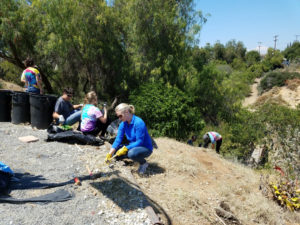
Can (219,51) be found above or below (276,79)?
above

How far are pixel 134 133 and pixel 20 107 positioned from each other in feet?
10.9

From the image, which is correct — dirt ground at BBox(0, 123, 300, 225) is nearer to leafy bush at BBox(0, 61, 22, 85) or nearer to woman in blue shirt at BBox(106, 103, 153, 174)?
woman in blue shirt at BBox(106, 103, 153, 174)

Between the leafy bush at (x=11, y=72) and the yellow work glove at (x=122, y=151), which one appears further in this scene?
the leafy bush at (x=11, y=72)

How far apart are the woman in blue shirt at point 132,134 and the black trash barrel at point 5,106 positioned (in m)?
3.63

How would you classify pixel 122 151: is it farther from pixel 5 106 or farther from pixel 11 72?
pixel 11 72

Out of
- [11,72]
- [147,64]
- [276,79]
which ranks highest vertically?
[276,79]

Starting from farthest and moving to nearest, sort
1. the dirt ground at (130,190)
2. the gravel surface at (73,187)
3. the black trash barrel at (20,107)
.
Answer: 1. the black trash barrel at (20,107)
2. the dirt ground at (130,190)
3. the gravel surface at (73,187)

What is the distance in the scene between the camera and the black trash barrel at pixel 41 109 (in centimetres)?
563

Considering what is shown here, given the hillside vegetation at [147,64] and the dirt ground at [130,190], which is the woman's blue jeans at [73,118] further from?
the hillside vegetation at [147,64]

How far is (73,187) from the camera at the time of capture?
333 centimetres

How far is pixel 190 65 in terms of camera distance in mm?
9000

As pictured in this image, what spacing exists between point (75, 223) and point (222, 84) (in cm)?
798

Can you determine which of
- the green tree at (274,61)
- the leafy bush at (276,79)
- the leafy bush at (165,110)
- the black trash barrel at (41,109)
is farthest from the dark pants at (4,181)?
the green tree at (274,61)

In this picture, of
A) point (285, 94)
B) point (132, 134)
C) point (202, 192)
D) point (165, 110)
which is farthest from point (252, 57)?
point (132, 134)
